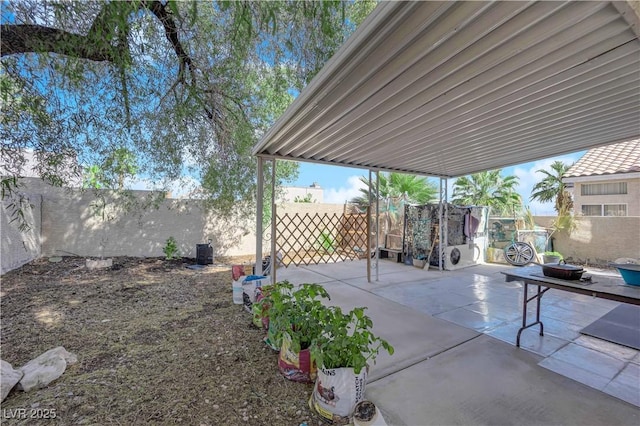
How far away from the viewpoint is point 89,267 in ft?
15.7

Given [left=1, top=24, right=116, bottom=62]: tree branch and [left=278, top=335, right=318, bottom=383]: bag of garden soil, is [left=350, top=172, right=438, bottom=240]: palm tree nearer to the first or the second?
[left=278, top=335, right=318, bottom=383]: bag of garden soil

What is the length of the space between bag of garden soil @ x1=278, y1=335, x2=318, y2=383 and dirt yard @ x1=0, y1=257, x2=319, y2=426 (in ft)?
0.16

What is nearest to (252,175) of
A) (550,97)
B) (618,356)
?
(550,97)

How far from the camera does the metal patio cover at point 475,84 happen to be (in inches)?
54.4

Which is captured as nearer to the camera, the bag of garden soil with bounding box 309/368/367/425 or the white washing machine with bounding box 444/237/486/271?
the bag of garden soil with bounding box 309/368/367/425

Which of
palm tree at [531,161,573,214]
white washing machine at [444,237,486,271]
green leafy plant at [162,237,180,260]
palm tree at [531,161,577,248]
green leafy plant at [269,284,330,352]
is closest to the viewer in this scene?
green leafy plant at [269,284,330,352]

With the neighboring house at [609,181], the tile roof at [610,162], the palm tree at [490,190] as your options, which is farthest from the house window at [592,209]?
the palm tree at [490,190]

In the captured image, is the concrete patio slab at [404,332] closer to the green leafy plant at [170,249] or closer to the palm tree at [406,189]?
the green leafy plant at [170,249]

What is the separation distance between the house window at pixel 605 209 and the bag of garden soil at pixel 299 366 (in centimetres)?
967

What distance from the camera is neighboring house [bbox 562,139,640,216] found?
21.2ft

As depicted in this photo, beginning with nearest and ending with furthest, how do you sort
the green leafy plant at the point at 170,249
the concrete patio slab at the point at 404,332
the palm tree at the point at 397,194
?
the concrete patio slab at the point at 404,332, the green leafy plant at the point at 170,249, the palm tree at the point at 397,194

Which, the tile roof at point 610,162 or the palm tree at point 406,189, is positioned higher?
the tile roof at point 610,162

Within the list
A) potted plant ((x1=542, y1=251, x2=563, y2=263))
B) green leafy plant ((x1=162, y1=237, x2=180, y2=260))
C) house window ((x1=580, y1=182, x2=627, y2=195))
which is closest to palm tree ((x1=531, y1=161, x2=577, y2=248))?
house window ((x1=580, y1=182, x2=627, y2=195))

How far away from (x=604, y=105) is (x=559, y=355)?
2121 mm
